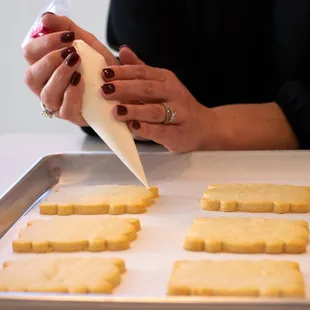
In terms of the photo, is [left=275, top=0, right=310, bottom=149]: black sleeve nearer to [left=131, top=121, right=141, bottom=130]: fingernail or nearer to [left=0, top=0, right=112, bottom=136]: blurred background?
[left=131, top=121, right=141, bottom=130]: fingernail

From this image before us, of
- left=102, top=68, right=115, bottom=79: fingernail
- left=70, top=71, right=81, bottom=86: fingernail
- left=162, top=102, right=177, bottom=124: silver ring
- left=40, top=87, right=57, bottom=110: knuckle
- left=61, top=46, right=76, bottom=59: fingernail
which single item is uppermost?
left=61, top=46, right=76, bottom=59: fingernail

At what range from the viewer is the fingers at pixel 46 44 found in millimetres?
792

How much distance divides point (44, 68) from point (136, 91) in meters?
0.13

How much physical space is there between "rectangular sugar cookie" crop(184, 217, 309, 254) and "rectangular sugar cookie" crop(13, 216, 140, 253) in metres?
0.07

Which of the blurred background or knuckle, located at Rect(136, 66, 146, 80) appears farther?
the blurred background

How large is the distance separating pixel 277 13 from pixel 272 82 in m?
0.15

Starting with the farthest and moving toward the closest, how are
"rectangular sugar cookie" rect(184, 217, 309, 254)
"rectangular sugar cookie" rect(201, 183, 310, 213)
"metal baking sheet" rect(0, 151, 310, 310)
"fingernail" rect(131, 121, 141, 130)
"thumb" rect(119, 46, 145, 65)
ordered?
"thumb" rect(119, 46, 145, 65) → "fingernail" rect(131, 121, 141, 130) → "rectangular sugar cookie" rect(201, 183, 310, 213) → "rectangular sugar cookie" rect(184, 217, 309, 254) → "metal baking sheet" rect(0, 151, 310, 310)

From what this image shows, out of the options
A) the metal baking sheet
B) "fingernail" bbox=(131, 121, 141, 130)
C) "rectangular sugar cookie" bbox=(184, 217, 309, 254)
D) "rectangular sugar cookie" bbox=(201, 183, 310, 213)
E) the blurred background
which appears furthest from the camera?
the blurred background

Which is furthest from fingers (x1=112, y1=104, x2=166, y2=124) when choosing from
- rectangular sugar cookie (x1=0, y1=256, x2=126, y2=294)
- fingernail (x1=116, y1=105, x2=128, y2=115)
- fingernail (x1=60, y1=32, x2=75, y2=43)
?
rectangular sugar cookie (x1=0, y1=256, x2=126, y2=294)

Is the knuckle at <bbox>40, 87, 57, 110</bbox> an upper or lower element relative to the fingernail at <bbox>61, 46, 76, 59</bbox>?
lower

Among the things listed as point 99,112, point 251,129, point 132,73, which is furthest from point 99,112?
point 251,129

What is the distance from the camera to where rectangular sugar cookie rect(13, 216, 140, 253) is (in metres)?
0.62

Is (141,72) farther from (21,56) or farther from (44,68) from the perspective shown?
(21,56)

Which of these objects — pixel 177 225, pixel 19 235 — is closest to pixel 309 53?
pixel 177 225
